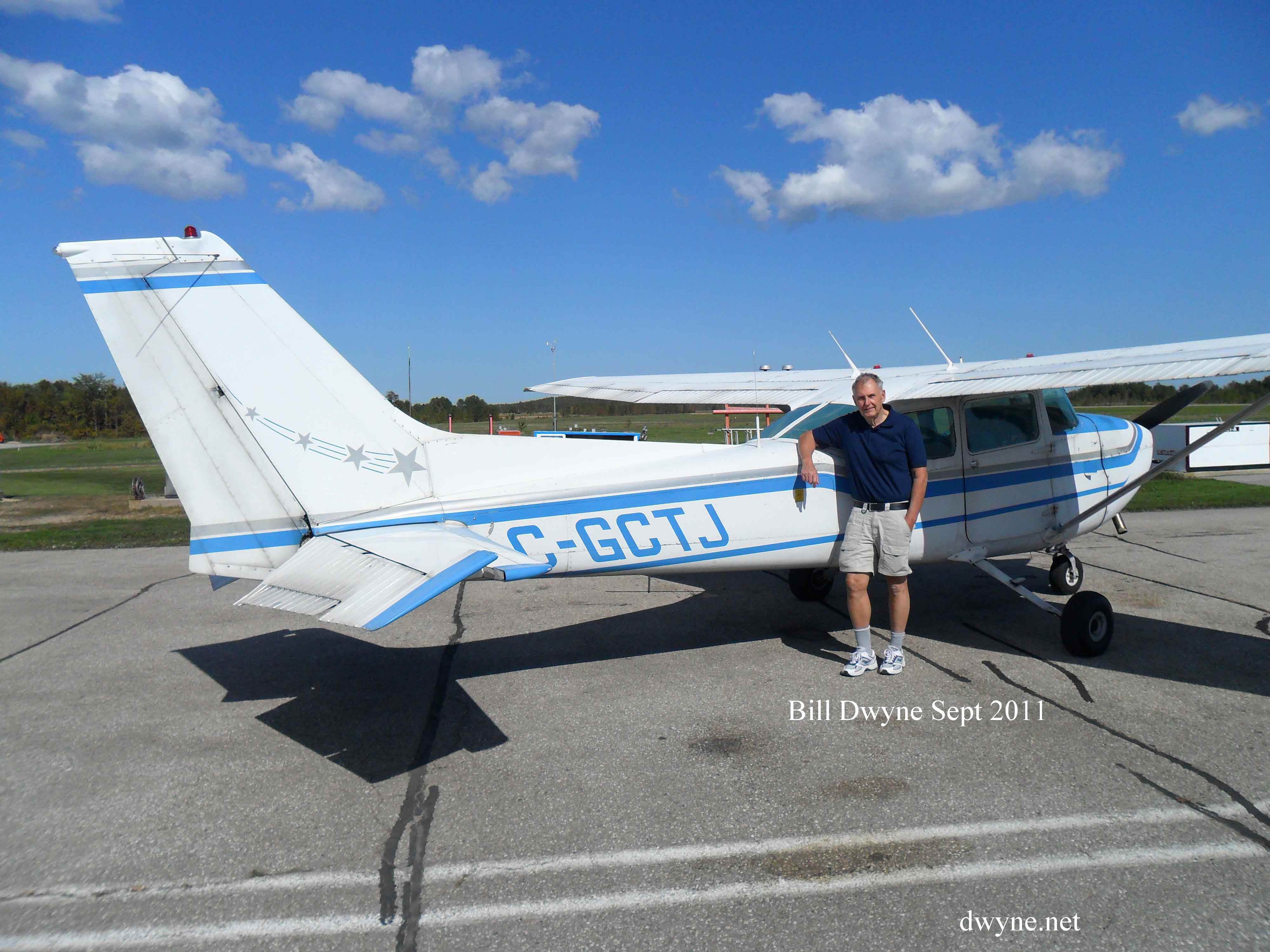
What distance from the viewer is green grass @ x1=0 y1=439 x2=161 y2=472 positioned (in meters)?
30.7

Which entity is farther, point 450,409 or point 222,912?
point 450,409

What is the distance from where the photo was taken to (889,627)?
650 centimetres

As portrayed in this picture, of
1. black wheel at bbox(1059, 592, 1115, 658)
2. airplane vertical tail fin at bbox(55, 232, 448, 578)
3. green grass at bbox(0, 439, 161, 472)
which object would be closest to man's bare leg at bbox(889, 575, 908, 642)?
black wheel at bbox(1059, 592, 1115, 658)

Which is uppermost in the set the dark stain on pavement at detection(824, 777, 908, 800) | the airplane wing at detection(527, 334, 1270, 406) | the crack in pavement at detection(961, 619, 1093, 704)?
the airplane wing at detection(527, 334, 1270, 406)

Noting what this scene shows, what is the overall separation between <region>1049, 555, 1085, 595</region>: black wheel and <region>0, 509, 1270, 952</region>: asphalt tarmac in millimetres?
673

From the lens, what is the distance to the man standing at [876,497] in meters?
5.11

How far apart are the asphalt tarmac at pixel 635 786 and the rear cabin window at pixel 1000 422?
5.22 feet

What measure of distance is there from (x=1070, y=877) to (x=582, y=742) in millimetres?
2413

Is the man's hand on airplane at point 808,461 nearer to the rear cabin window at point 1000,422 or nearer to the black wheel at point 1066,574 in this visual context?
the rear cabin window at point 1000,422

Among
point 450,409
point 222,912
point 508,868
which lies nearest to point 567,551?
point 508,868

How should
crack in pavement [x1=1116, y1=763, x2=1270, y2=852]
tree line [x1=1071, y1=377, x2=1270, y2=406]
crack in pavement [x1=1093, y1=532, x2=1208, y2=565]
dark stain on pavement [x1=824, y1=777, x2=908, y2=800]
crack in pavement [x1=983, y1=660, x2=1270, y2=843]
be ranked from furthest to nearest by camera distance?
tree line [x1=1071, y1=377, x2=1270, y2=406] → crack in pavement [x1=1093, y1=532, x2=1208, y2=565] → dark stain on pavement [x1=824, y1=777, x2=908, y2=800] → crack in pavement [x1=983, y1=660, x2=1270, y2=843] → crack in pavement [x1=1116, y1=763, x2=1270, y2=852]

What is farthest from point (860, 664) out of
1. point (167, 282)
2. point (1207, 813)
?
point (167, 282)

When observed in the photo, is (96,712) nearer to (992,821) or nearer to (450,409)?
(992,821)

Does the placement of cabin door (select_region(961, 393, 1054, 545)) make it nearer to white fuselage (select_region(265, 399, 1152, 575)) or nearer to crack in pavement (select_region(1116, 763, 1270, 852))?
white fuselage (select_region(265, 399, 1152, 575))
